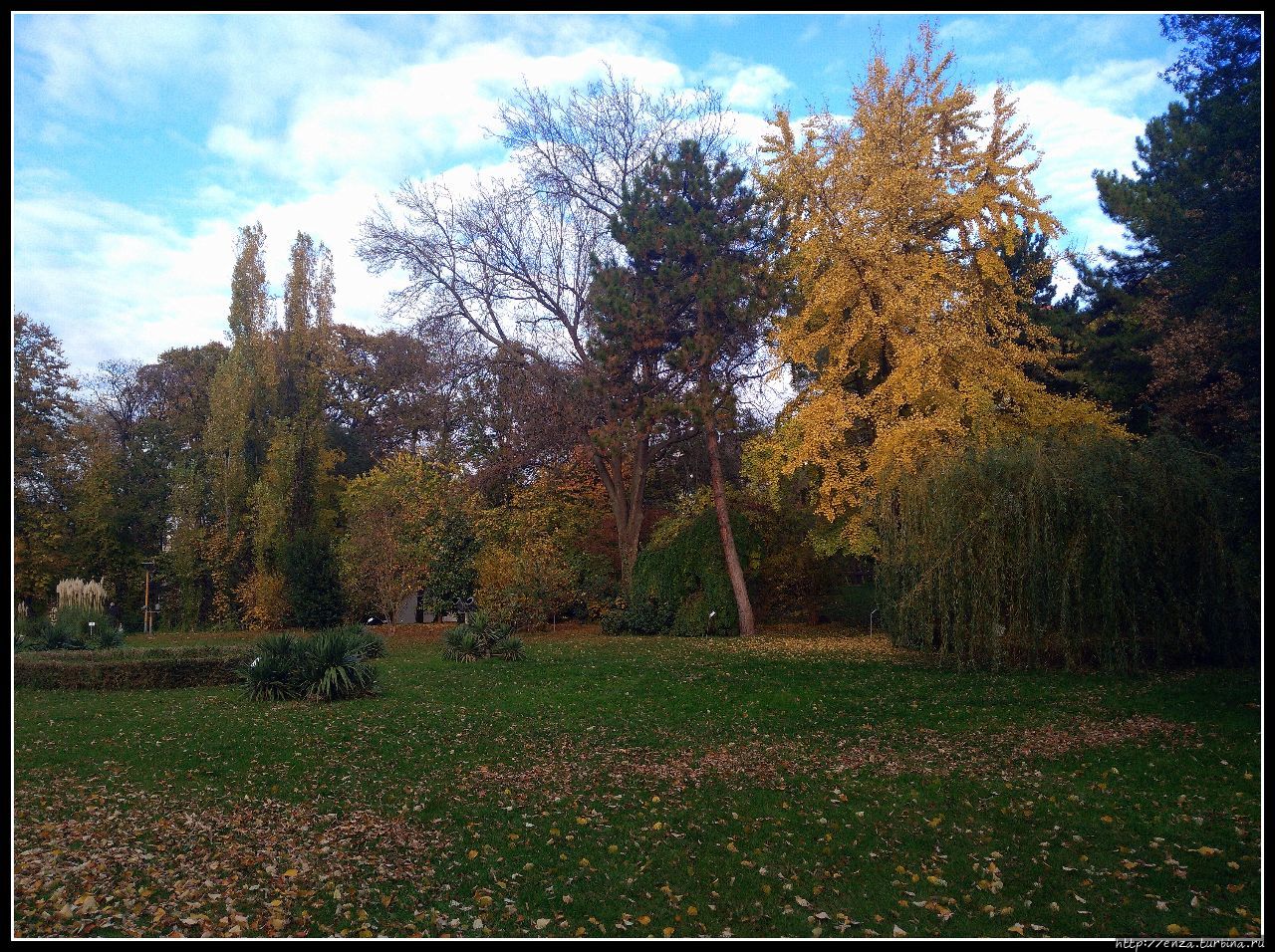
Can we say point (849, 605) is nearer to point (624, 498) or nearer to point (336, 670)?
point (624, 498)

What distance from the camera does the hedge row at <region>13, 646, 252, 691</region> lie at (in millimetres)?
11188

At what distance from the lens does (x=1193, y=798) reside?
568 cm

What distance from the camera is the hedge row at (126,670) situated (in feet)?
36.7

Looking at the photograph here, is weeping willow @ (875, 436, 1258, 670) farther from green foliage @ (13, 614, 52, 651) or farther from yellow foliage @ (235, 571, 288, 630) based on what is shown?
yellow foliage @ (235, 571, 288, 630)

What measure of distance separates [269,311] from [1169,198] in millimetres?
23934

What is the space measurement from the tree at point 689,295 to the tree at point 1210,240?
291 inches

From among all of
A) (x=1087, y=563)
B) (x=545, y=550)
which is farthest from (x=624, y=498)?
(x=1087, y=563)

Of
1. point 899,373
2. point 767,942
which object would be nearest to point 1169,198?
point 899,373

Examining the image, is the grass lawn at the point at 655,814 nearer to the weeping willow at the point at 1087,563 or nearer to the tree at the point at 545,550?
the weeping willow at the point at 1087,563

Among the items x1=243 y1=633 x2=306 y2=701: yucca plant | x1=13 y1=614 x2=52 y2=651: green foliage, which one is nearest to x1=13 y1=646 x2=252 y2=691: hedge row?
x1=243 y1=633 x2=306 y2=701: yucca plant

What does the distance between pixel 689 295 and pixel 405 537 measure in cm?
1011

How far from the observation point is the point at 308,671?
1011 cm

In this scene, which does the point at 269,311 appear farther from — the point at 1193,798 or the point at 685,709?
the point at 1193,798

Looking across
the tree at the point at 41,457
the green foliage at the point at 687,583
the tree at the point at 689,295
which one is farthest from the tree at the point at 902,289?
the tree at the point at 41,457
